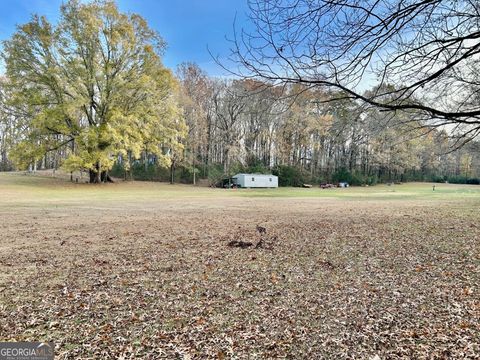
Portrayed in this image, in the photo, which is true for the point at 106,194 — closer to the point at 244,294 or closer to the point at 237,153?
the point at 244,294

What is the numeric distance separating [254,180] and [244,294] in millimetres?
33270

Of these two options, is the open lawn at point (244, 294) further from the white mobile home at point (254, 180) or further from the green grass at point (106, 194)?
the white mobile home at point (254, 180)

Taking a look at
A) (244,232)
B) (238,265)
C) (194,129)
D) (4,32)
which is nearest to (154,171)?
(194,129)

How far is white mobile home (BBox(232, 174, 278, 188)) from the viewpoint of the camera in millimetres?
36594

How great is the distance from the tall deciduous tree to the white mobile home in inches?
516

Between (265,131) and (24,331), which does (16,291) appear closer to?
(24,331)

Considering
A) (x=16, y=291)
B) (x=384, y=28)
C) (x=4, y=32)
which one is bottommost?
(x=16, y=291)

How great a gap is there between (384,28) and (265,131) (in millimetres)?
37427

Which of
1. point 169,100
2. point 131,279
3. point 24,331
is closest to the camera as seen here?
point 24,331

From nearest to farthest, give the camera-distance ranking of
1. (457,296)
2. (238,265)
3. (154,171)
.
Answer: (457,296), (238,265), (154,171)

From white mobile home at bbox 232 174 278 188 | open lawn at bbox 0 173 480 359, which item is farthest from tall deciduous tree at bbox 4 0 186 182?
open lawn at bbox 0 173 480 359

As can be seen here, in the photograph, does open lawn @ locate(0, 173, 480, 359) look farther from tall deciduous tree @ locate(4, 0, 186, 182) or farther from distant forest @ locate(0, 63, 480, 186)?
distant forest @ locate(0, 63, 480, 186)

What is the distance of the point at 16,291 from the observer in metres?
3.87

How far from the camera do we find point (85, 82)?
24.9 m
